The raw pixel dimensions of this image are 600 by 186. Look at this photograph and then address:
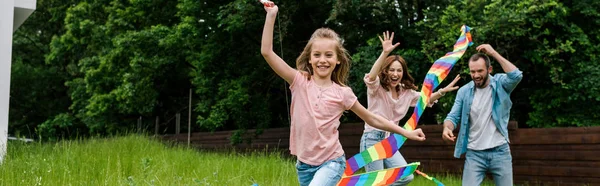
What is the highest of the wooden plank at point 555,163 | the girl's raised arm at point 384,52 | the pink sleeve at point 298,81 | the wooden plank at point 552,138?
the girl's raised arm at point 384,52

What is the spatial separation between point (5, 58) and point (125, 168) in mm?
2795

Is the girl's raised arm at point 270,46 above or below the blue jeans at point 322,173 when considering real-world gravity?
above

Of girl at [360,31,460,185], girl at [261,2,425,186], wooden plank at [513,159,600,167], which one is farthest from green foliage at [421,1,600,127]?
girl at [261,2,425,186]

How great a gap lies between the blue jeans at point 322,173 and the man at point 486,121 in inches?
64.1

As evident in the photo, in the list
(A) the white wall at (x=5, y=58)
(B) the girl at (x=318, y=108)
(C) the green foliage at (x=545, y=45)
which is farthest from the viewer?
(C) the green foliage at (x=545, y=45)

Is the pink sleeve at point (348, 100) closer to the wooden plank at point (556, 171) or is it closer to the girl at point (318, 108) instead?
the girl at point (318, 108)

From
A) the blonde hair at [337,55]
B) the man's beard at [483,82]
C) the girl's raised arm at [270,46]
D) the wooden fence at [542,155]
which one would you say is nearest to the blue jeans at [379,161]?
the man's beard at [483,82]

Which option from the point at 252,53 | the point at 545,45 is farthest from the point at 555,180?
the point at 252,53

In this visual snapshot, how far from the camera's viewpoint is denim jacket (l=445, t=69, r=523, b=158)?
4.97 metres

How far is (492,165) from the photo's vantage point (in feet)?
16.2

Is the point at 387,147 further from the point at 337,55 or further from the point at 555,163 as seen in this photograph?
the point at 555,163

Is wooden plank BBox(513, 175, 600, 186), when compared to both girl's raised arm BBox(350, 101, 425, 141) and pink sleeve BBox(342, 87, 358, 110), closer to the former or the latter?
girl's raised arm BBox(350, 101, 425, 141)

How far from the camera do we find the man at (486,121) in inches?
194

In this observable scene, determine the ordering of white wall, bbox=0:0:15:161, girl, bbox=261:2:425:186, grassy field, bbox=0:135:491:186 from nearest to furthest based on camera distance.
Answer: girl, bbox=261:2:425:186, grassy field, bbox=0:135:491:186, white wall, bbox=0:0:15:161
